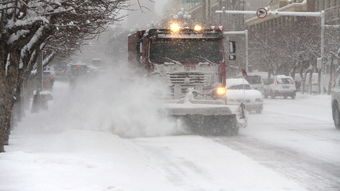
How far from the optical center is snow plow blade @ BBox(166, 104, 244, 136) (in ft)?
53.8

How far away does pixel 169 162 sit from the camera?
11.3 meters

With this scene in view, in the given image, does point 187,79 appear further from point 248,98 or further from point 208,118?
point 248,98

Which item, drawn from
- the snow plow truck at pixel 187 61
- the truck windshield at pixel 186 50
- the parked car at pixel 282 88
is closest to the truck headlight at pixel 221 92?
the snow plow truck at pixel 187 61

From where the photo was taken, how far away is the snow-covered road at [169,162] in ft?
29.0

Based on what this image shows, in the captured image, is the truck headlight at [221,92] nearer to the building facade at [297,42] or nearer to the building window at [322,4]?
the building facade at [297,42]

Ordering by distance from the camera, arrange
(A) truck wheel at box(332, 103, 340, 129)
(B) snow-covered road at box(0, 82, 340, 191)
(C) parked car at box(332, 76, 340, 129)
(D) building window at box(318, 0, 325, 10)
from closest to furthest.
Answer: (B) snow-covered road at box(0, 82, 340, 191) → (C) parked car at box(332, 76, 340, 129) → (A) truck wheel at box(332, 103, 340, 129) → (D) building window at box(318, 0, 325, 10)

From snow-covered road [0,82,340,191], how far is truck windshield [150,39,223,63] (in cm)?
245

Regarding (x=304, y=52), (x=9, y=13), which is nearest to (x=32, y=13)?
(x=9, y=13)

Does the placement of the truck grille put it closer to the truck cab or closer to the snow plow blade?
the truck cab

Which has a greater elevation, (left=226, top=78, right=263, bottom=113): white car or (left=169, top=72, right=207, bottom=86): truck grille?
(left=169, top=72, right=207, bottom=86): truck grille

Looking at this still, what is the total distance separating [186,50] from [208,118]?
2.41m

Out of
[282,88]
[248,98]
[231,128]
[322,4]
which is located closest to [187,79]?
[231,128]

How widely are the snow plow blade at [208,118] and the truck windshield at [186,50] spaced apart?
1802 millimetres

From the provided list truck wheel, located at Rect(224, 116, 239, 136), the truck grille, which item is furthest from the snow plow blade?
the truck grille
